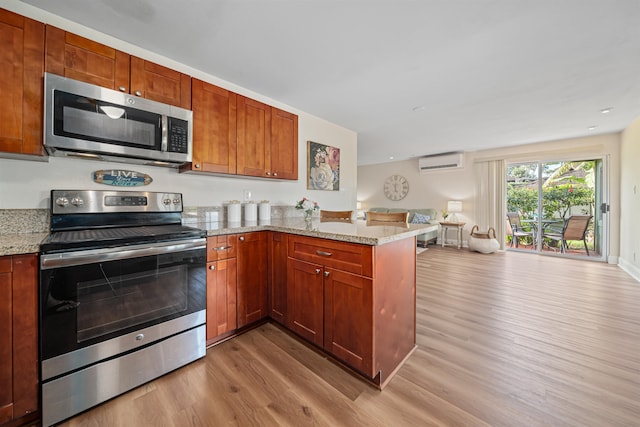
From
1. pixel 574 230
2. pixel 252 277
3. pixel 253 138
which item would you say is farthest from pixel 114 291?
pixel 574 230

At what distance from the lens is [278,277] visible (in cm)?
211

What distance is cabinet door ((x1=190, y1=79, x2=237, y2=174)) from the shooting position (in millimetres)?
2078

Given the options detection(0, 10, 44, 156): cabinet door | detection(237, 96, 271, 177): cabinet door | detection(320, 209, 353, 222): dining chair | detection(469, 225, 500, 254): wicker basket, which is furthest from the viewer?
detection(469, 225, 500, 254): wicker basket

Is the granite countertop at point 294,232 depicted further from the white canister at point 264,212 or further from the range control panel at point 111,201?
the white canister at point 264,212

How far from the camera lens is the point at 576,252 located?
5.06 metres

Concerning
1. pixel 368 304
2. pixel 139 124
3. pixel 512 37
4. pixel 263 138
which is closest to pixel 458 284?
pixel 368 304

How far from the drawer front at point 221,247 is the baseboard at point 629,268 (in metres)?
5.51

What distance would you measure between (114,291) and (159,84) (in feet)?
5.01

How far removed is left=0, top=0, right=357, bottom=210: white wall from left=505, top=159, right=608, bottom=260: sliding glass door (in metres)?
4.22

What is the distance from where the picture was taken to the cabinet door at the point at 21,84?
137 centimetres

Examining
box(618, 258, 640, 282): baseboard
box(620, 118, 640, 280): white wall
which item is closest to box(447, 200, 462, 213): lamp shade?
box(620, 118, 640, 280): white wall

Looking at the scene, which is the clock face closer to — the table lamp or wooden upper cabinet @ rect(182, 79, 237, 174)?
the table lamp

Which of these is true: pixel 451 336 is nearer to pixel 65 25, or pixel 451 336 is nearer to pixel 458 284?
pixel 458 284

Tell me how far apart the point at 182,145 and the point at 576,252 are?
23.8ft
